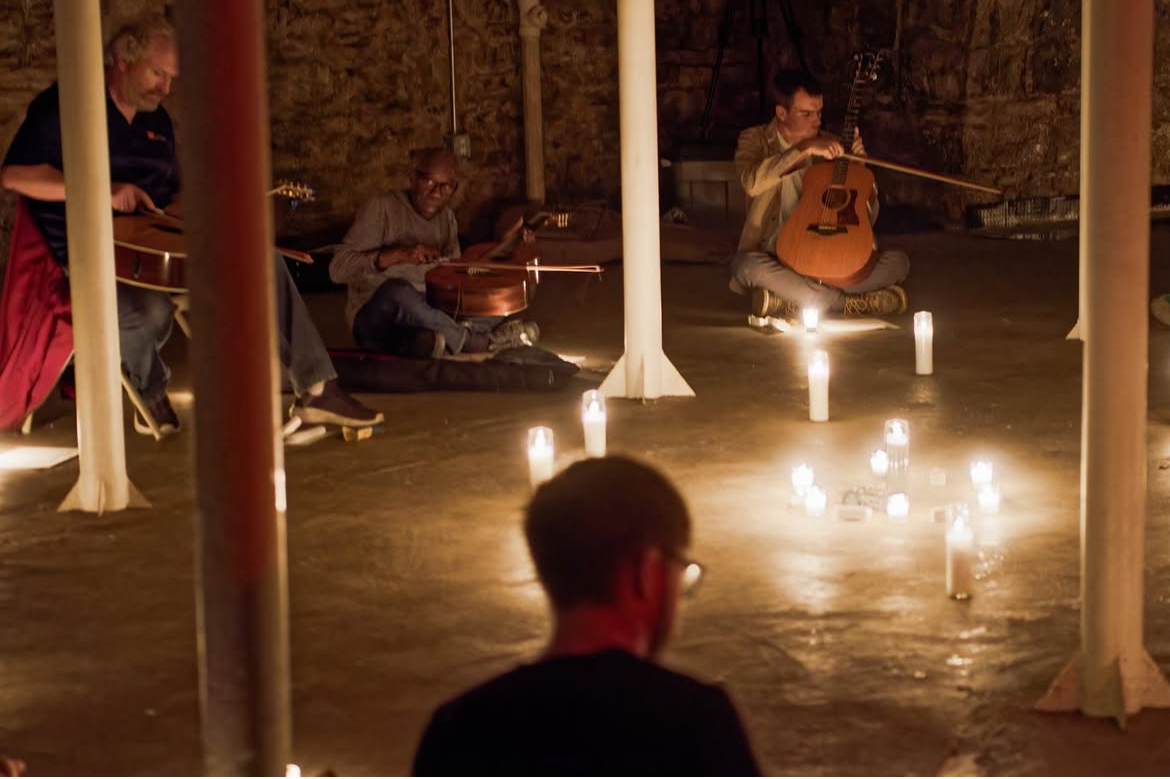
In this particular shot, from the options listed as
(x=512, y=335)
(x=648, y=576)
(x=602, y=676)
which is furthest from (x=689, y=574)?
(x=512, y=335)

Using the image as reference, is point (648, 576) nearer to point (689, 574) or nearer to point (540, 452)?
point (689, 574)

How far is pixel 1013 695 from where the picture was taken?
164 inches

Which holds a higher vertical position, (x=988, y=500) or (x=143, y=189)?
(x=143, y=189)

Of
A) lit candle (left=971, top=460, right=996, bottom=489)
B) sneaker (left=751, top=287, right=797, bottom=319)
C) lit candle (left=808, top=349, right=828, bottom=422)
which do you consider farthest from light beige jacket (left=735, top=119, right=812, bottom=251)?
lit candle (left=971, top=460, right=996, bottom=489)

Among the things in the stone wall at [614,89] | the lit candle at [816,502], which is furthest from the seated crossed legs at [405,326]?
the stone wall at [614,89]

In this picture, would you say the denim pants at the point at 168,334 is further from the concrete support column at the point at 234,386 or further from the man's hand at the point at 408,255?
the concrete support column at the point at 234,386

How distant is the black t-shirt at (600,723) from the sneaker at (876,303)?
7.75 meters

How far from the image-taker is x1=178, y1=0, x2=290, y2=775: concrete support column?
2.72 meters

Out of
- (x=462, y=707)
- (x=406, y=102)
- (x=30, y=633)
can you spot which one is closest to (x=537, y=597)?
(x=30, y=633)

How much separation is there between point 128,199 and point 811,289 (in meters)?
3.87

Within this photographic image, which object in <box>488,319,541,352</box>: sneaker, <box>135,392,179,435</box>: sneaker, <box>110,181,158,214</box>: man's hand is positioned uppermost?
<box>110,181,158,214</box>: man's hand

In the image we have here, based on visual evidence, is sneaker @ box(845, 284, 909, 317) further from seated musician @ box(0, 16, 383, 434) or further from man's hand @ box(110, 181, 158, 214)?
man's hand @ box(110, 181, 158, 214)

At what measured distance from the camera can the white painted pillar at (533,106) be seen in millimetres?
13438

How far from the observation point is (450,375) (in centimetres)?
800
